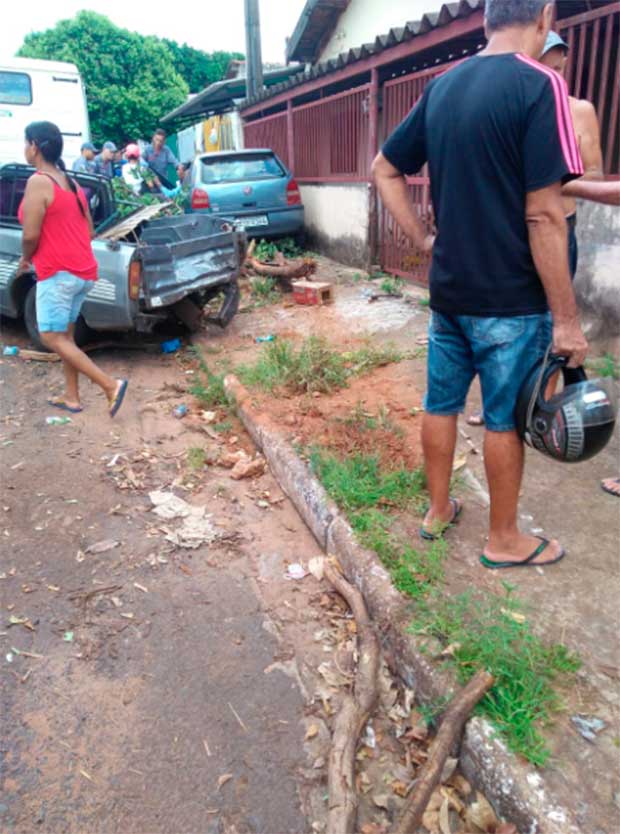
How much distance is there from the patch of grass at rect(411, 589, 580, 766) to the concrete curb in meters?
0.06

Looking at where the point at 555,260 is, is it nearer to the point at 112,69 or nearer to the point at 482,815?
the point at 482,815

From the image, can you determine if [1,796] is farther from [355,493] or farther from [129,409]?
[129,409]

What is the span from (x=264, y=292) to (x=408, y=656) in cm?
693

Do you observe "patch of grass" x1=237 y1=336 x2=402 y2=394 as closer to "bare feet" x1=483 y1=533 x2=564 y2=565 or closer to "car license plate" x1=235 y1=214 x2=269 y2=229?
"bare feet" x1=483 y1=533 x2=564 y2=565

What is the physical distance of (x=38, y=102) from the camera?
14.0 m

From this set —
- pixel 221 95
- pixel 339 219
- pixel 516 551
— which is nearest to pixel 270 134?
pixel 339 219

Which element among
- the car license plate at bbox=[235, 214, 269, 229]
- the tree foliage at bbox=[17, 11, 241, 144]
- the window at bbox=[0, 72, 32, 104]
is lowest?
the car license plate at bbox=[235, 214, 269, 229]

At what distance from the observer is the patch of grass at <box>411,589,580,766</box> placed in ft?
6.63

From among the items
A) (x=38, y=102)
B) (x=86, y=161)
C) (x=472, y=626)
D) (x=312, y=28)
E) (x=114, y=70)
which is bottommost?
(x=472, y=626)

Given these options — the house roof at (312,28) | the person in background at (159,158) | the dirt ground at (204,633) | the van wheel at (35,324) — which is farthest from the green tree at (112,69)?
the dirt ground at (204,633)

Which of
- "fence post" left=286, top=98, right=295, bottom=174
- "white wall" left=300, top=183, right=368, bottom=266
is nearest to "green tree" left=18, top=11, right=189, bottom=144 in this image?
"fence post" left=286, top=98, right=295, bottom=174

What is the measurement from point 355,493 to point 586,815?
1787 mm

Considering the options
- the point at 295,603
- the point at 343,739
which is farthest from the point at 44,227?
the point at 343,739

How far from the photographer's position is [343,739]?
221cm
